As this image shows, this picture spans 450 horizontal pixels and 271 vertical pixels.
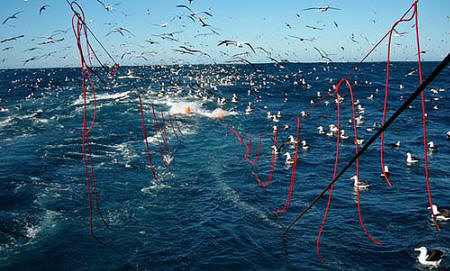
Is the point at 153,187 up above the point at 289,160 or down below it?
below

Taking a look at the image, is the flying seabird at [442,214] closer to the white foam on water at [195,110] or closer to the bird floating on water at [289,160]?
the bird floating on water at [289,160]

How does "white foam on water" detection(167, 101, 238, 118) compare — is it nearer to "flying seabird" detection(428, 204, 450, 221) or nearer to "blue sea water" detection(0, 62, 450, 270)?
"blue sea water" detection(0, 62, 450, 270)

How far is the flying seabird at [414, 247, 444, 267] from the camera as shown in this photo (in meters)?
11.7

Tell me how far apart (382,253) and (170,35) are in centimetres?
1339

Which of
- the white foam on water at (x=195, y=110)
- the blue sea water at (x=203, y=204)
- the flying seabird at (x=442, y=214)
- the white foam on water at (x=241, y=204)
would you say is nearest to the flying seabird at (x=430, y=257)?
the blue sea water at (x=203, y=204)

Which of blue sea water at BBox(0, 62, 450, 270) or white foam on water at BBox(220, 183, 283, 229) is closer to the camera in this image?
blue sea water at BBox(0, 62, 450, 270)

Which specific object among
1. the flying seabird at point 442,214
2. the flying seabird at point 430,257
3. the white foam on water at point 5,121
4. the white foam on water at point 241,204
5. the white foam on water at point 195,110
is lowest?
the white foam on water at point 241,204

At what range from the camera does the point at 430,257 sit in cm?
1171

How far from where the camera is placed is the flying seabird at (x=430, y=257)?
11672mm

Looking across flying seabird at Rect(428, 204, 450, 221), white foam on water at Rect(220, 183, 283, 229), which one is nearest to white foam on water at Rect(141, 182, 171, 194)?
white foam on water at Rect(220, 183, 283, 229)

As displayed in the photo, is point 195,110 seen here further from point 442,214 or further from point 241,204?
point 442,214

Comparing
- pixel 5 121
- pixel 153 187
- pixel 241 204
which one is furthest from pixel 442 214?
pixel 5 121

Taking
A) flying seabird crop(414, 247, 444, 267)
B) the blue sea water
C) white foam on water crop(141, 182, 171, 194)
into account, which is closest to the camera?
flying seabird crop(414, 247, 444, 267)

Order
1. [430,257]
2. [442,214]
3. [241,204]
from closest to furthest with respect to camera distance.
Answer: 1. [430,257]
2. [442,214]
3. [241,204]
